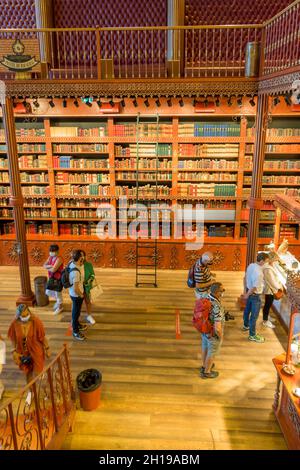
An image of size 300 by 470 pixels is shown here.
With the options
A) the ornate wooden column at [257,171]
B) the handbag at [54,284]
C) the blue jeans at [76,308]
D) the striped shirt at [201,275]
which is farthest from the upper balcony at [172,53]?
the blue jeans at [76,308]

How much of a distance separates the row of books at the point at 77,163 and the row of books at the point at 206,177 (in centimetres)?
168

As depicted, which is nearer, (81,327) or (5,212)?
(81,327)

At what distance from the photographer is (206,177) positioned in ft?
27.0

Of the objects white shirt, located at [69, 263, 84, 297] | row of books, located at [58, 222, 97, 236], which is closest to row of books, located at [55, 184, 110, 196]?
row of books, located at [58, 222, 97, 236]

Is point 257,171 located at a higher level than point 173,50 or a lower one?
lower

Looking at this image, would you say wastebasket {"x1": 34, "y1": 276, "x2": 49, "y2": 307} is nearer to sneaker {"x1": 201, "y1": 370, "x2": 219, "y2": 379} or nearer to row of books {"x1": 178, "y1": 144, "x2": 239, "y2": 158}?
sneaker {"x1": 201, "y1": 370, "x2": 219, "y2": 379}

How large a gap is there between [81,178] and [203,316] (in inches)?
199

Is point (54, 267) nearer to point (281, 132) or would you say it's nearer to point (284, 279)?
point (284, 279)

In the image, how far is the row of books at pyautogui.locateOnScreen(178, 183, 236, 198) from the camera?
819 cm

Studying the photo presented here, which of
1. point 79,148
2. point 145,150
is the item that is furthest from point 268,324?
point 79,148

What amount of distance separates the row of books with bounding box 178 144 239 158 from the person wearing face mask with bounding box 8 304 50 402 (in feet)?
16.8

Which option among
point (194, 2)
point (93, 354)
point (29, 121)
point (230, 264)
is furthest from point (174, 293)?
point (194, 2)

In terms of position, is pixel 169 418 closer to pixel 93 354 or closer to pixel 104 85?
pixel 93 354

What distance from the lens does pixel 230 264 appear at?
8.39 metres
